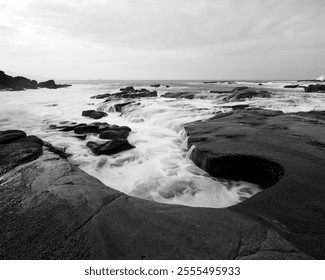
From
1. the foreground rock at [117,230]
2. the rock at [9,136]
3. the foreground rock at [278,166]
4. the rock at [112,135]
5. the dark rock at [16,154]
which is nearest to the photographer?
the foreground rock at [117,230]

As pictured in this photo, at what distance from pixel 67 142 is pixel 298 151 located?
7172mm

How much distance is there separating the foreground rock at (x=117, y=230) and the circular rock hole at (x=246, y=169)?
204 cm

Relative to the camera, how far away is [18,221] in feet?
7.93

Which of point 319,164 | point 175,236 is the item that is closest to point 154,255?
point 175,236

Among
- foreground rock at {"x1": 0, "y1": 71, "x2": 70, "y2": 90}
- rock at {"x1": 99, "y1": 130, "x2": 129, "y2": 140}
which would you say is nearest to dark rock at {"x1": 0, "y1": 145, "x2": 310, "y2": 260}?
rock at {"x1": 99, "y1": 130, "x2": 129, "y2": 140}

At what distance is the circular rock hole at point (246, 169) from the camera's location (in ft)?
13.7

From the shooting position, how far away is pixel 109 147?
6559 millimetres

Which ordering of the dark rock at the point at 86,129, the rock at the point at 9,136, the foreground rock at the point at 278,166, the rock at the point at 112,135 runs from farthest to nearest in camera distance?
the dark rock at the point at 86,129, the rock at the point at 112,135, the rock at the point at 9,136, the foreground rock at the point at 278,166

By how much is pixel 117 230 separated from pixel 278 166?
3340mm

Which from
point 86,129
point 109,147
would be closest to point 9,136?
point 109,147

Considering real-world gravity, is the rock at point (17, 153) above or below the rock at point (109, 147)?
above

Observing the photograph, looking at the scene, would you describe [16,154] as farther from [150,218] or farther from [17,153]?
[150,218]

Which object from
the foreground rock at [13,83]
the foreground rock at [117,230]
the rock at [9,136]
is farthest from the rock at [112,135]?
the foreground rock at [13,83]

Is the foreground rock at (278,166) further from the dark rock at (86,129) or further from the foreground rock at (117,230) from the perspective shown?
the dark rock at (86,129)
